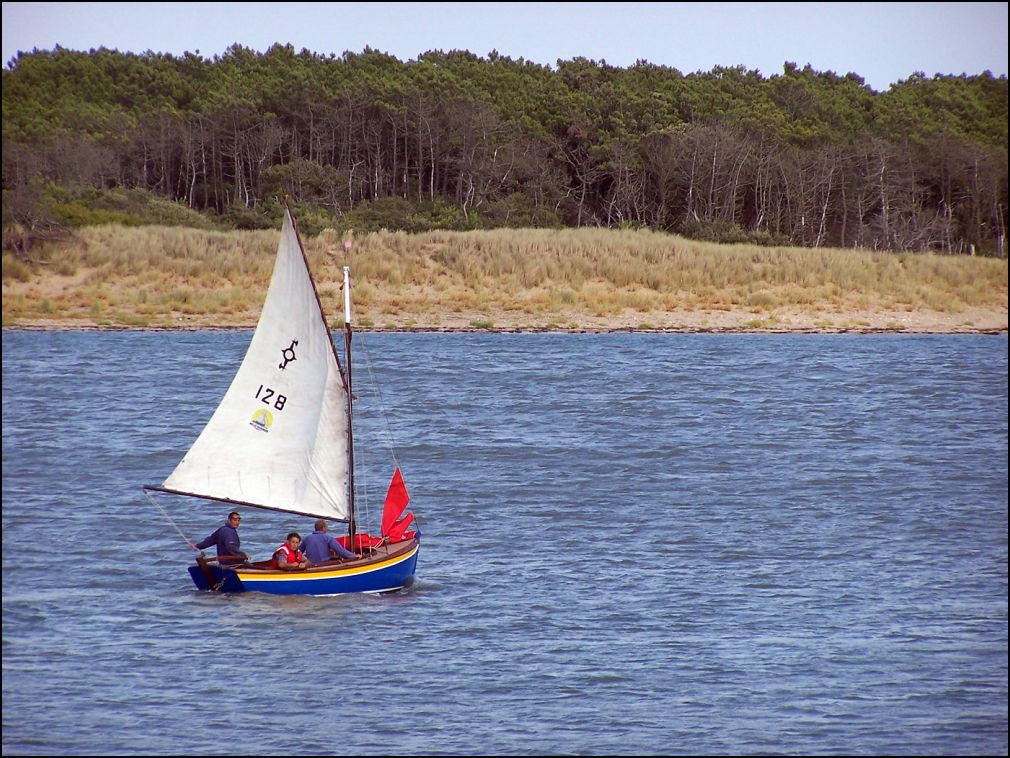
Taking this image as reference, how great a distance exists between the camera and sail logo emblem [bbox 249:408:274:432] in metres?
25.3

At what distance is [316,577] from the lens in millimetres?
24219

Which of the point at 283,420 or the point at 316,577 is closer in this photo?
the point at 316,577

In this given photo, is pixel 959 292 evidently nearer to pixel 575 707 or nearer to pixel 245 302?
pixel 245 302

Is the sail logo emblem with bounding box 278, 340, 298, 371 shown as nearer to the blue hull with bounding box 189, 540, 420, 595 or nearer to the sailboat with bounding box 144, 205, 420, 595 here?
the sailboat with bounding box 144, 205, 420, 595

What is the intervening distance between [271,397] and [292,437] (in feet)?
2.61

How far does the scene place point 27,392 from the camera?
46719 mm

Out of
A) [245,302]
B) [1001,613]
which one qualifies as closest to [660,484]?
[1001,613]

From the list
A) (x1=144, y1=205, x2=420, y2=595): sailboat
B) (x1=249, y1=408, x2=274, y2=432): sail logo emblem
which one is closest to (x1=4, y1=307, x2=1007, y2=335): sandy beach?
(x1=144, y1=205, x2=420, y2=595): sailboat

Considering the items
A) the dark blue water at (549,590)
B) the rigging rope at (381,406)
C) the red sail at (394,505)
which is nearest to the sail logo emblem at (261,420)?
the red sail at (394,505)

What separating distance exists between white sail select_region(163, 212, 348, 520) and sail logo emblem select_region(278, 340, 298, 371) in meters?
0.02

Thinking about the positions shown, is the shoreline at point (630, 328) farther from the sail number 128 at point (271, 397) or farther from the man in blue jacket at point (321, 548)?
the man in blue jacket at point (321, 548)

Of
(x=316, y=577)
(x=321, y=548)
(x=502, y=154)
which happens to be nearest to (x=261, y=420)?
(x=321, y=548)

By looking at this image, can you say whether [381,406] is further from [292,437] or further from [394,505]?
[292,437]

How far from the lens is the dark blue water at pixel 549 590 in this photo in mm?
19203
